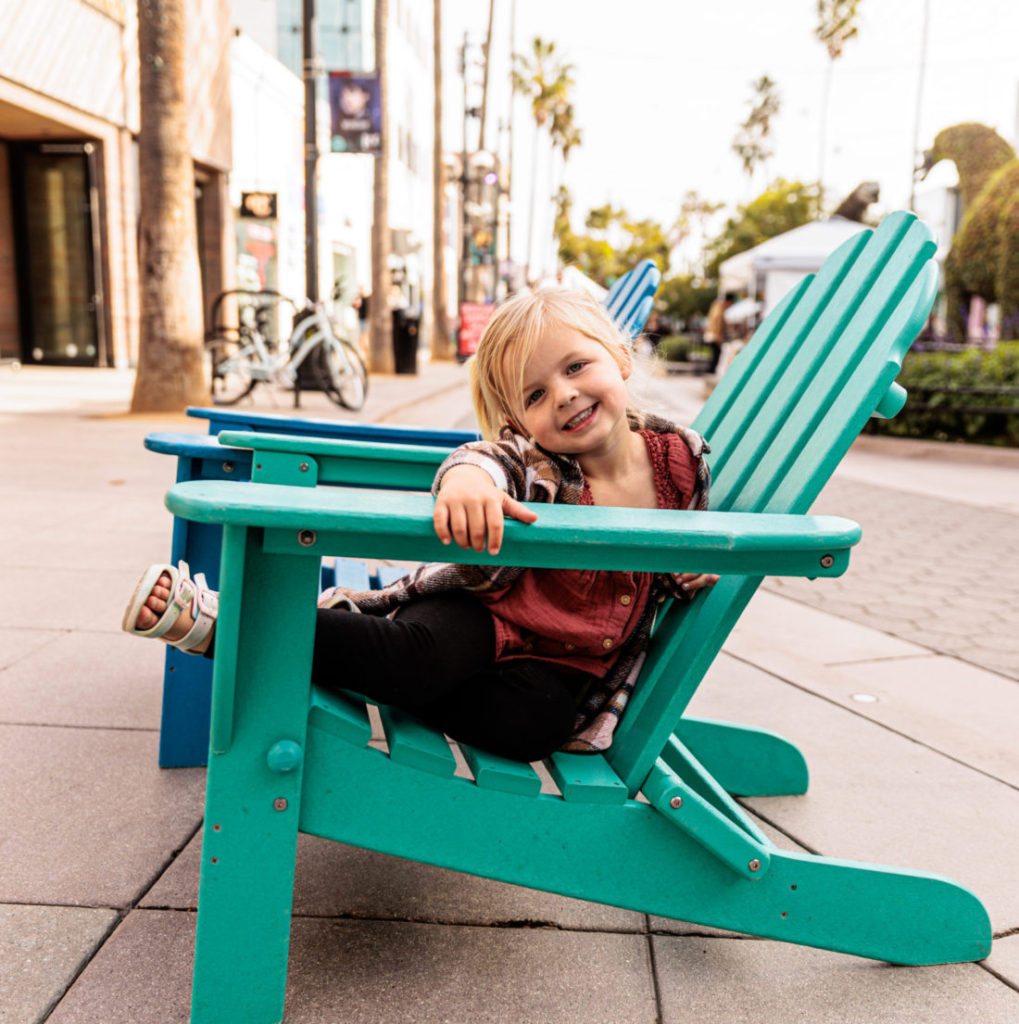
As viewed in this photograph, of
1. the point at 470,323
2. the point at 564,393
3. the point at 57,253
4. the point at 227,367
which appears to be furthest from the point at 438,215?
the point at 564,393

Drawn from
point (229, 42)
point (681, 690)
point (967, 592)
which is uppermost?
point (229, 42)

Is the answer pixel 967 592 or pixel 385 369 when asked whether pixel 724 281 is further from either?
pixel 967 592

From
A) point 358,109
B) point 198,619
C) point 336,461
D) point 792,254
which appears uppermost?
point 358,109

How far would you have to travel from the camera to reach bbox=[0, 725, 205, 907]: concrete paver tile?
192 centimetres

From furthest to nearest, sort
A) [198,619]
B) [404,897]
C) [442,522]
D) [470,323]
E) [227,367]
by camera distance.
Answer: [470,323] → [227,367] → [404,897] → [198,619] → [442,522]

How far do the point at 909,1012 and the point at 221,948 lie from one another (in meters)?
1.16

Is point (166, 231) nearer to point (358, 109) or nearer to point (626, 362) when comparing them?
point (358, 109)

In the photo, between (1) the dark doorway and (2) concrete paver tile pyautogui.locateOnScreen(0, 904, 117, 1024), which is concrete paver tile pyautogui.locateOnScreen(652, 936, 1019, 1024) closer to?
(2) concrete paver tile pyautogui.locateOnScreen(0, 904, 117, 1024)

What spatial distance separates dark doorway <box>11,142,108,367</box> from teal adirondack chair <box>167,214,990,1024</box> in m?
16.3

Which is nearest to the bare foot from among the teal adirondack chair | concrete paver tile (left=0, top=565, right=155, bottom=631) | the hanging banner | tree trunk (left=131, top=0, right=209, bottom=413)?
the teal adirondack chair

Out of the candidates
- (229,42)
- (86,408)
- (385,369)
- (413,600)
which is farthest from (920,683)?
(229,42)

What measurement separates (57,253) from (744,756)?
1662 cm

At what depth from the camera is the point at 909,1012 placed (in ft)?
5.56

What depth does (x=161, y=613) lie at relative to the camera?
1.60 meters
